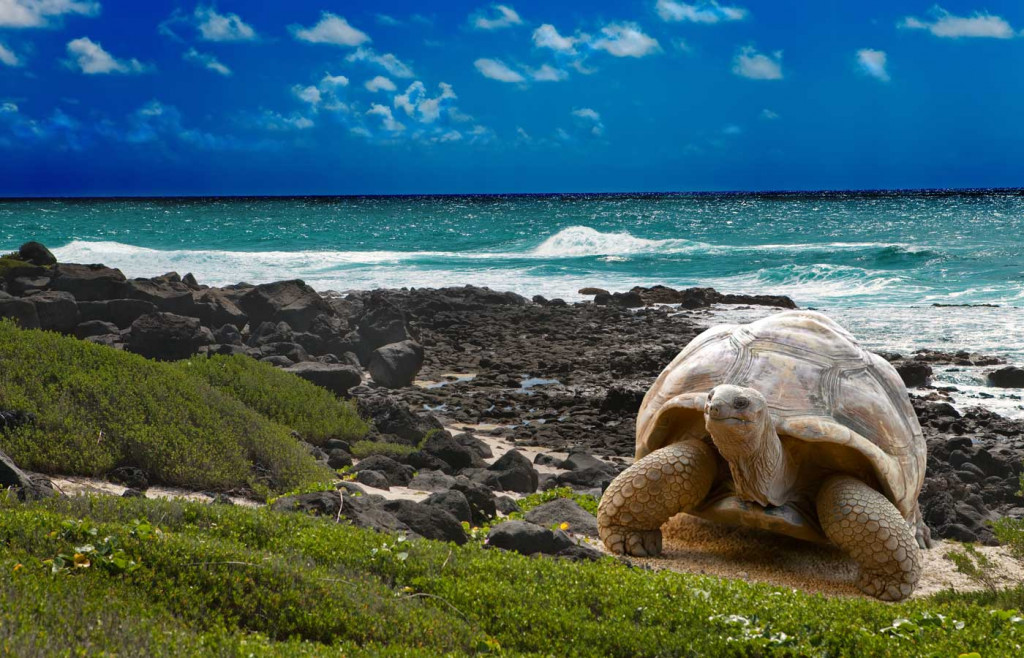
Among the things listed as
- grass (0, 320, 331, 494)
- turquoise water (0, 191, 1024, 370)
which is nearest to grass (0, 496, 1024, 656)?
grass (0, 320, 331, 494)

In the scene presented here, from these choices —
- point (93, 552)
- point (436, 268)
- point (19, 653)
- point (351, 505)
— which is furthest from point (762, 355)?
point (436, 268)

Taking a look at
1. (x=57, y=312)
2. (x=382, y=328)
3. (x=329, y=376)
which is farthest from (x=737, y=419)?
(x=57, y=312)

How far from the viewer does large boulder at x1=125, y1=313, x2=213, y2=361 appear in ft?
51.2

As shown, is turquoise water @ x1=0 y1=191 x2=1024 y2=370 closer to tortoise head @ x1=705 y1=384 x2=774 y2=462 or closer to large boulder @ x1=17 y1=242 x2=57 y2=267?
large boulder @ x1=17 y1=242 x2=57 y2=267

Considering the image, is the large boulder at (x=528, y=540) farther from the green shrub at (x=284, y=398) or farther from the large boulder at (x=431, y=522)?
the green shrub at (x=284, y=398)

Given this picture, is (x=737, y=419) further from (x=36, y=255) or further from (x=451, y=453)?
(x=36, y=255)

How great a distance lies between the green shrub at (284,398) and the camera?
11.5 metres

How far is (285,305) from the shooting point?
20.4m

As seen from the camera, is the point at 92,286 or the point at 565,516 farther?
the point at 92,286

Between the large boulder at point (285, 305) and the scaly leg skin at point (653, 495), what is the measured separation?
13.1 metres

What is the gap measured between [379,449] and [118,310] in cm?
1039

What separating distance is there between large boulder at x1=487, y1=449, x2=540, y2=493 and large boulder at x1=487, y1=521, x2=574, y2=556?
8.52 ft

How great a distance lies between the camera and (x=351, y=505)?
748cm

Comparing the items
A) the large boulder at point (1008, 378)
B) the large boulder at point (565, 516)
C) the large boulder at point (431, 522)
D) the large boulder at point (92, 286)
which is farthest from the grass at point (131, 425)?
the large boulder at point (1008, 378)
